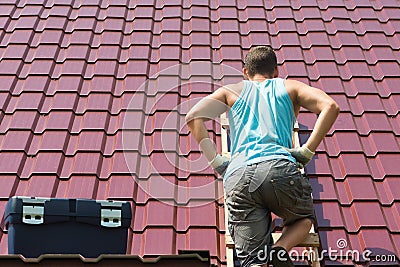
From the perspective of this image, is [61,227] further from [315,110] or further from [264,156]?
[315,110]

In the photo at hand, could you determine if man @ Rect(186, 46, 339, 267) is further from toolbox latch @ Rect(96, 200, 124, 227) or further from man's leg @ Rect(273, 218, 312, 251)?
toolbox latch @ Rect(96, 200, 124, 227)

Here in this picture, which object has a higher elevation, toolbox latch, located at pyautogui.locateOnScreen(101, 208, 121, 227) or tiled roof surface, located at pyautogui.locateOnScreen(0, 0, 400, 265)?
tiled roof surface, located at pyautogui.locateOnScreen(0, 0, 400, 265)

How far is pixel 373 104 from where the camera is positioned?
5.18 metres

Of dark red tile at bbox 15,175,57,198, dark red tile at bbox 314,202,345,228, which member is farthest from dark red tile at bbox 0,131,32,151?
dark red tile at bbox 314,202,345,228

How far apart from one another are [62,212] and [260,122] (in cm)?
120

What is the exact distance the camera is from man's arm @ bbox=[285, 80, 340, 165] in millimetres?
3254

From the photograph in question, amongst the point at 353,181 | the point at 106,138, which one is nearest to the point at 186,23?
the point at 106,138

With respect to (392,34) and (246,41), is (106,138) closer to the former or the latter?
(246,41)

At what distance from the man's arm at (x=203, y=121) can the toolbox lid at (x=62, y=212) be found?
586 mm

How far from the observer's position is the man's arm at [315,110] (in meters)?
3.25

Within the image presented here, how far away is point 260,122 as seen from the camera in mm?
3365

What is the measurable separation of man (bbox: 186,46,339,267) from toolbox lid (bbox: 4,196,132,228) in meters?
0.63

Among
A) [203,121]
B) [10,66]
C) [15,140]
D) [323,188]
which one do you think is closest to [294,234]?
[203,121]

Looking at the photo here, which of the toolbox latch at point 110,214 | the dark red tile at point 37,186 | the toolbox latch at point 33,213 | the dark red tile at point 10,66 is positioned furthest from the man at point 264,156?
the dark red tile at point 10,66
